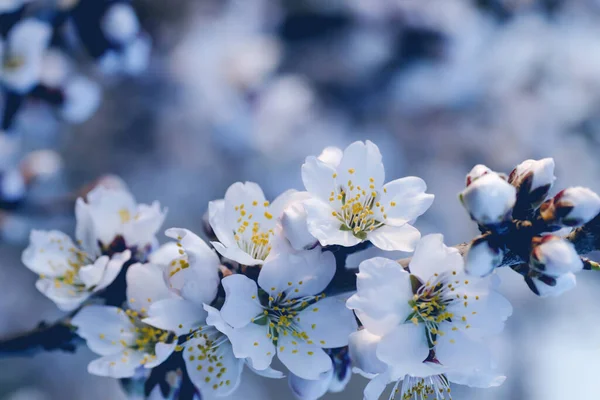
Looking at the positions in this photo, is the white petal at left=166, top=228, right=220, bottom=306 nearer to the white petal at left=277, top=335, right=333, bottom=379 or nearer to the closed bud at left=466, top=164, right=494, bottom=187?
the white petal at left=277, top=335, right=333, bottom=379

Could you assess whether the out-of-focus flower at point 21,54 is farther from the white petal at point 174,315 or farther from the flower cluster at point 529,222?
the flower cluster at point 529,222

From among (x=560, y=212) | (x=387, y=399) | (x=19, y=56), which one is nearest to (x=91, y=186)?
(x=19, y=56)

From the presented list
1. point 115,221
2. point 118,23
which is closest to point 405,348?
point 115,221

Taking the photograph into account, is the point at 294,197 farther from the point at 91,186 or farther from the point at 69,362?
the point at 69,362

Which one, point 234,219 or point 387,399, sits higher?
point 234,219

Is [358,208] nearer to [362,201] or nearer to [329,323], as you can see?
[362,201]

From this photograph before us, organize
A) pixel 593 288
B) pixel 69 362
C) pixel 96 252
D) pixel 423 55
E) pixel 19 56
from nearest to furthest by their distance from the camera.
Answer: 1. pixel 96 252
2. pixel 19 56
3. pixel 423 55
4. pixel 69 362
5. pixel 593 288

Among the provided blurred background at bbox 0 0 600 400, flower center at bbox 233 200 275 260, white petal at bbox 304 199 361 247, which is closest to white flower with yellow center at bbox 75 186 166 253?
flower center at bbox 233 200 275 260
